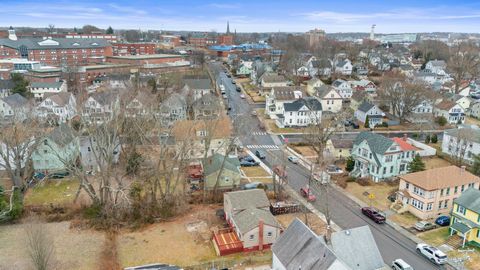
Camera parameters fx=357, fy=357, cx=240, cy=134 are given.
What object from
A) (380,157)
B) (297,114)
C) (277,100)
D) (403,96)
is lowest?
(380,157)

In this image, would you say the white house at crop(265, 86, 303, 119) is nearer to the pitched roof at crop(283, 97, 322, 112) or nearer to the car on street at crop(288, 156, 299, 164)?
the pitched roof at crop(283, 97, 322, 112)

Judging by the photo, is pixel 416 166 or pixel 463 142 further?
pixel 463 142

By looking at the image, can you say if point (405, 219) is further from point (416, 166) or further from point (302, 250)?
point (302, 250)

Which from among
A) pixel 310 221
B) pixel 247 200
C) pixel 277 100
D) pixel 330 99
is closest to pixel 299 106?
pixel 277 100

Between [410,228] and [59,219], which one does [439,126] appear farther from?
[59,219]

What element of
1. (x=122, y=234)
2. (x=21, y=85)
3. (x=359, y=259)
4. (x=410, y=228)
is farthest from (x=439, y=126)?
(x=21, y=85)

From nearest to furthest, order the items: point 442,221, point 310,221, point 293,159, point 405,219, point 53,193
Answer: point 442,221, point 310,221, point 405,219, point 53,193, point 293,159

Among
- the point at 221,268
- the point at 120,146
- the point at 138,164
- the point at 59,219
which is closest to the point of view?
the point at 221,268

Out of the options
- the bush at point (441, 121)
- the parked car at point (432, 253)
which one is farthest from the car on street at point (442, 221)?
the bush at point (441, 121)
